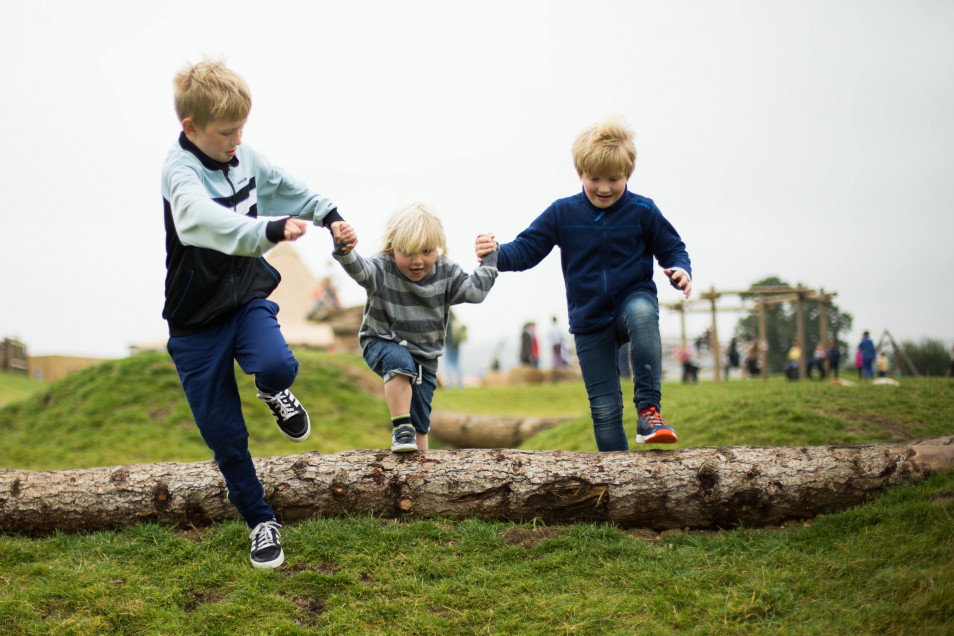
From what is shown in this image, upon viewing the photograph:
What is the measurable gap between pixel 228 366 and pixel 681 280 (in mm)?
2658

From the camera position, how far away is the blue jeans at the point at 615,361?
13.9ft

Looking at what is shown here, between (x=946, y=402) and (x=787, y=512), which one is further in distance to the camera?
(x=946, y=402)

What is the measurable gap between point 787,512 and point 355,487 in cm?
270

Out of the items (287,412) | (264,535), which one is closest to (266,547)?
(264,535)

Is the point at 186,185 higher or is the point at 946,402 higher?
the point at 186,185

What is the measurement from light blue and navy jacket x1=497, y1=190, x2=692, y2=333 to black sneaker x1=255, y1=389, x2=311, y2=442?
5.41 ft

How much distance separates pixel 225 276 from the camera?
3564 mm

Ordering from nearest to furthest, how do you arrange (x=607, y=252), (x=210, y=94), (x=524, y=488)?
(x=210, y=94) → (x=524, y=488) → (x=607, y=252)

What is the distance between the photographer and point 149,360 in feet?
42.0

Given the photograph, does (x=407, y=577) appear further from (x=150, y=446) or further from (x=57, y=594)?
(x=150, y=446)

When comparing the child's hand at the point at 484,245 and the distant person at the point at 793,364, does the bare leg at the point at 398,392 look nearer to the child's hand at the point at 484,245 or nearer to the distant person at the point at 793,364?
the child's hand at the point at 484,245

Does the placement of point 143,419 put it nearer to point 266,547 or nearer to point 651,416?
point 266,547

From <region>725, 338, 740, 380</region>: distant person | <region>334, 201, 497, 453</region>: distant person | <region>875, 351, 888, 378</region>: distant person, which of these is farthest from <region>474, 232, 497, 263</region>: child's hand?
<region>725, 338, 740, 380</region>: distant person

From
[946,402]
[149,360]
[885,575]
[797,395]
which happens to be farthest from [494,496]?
[149,360]
